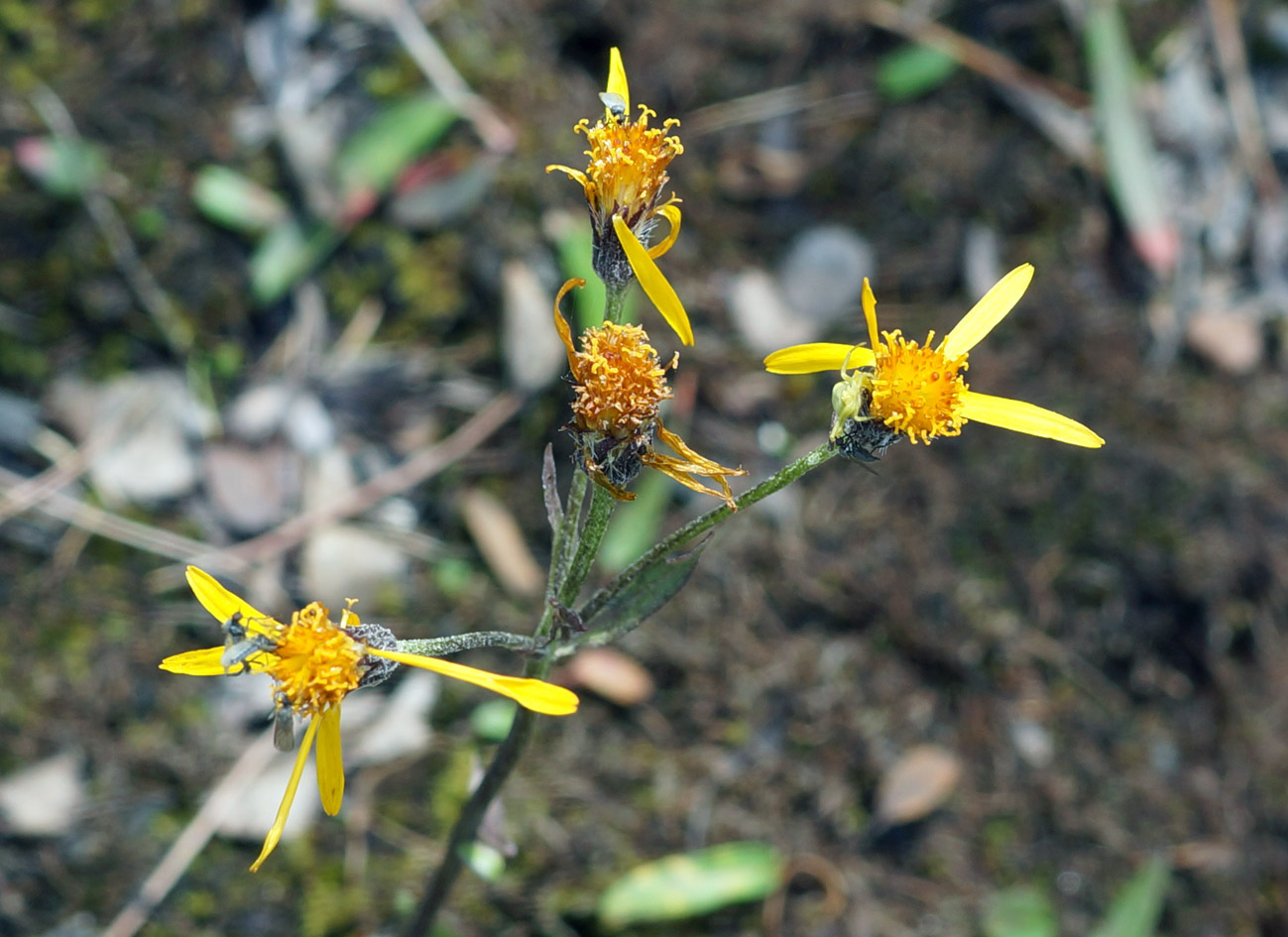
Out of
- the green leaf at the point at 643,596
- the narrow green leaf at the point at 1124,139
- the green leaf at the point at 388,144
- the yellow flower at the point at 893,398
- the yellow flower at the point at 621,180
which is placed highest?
the narrow green leaf at the point at 1124,139

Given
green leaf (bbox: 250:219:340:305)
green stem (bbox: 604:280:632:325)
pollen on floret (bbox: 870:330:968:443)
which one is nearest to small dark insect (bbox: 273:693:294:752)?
green stem (bbox: 604:280:632:325)

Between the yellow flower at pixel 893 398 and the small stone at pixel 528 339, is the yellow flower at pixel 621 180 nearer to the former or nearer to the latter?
the yellow flower at pixel 893 398

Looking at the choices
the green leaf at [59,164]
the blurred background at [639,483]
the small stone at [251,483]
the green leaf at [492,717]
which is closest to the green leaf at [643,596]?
the green leaf at [492,717]

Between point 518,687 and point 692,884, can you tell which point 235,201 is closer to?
point 518,687

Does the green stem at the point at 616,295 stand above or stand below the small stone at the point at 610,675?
below

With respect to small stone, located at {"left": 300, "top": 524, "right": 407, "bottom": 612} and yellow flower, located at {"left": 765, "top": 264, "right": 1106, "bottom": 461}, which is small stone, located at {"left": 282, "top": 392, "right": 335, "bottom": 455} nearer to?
small stone, located at {"left": 300, "top": 524, "right": 407, "bottom": 612}

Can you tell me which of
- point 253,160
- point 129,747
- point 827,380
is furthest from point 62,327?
point 827,380

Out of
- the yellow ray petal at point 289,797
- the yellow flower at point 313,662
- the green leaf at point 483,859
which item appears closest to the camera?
the yellow ray petal at point 289,797
